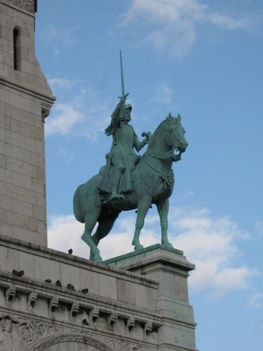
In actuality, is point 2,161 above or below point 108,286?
above

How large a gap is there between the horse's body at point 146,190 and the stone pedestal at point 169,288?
0.55 meters

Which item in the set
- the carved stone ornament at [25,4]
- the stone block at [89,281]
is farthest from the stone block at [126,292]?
the carved stone ornament at [25,4]

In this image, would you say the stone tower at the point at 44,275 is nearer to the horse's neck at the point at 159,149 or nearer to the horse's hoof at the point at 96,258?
the horse's hoof at the point at 96,258

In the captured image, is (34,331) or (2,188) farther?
(2,188)

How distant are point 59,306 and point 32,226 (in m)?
6.59

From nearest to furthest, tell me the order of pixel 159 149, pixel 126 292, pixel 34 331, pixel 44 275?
pixel 34 331
pixel 44 275
pixel 126 292
pixel 159 149

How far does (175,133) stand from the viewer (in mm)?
32938

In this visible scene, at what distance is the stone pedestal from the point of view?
3164 centimetres

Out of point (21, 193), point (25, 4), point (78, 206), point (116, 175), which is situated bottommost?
point (78, 206)

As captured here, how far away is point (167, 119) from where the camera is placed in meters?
33.3

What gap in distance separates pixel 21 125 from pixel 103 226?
4657mm

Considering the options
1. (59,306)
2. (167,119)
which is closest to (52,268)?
(59,306)

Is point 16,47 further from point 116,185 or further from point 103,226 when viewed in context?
point 103,226

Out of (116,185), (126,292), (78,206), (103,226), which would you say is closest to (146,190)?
(116,185)
